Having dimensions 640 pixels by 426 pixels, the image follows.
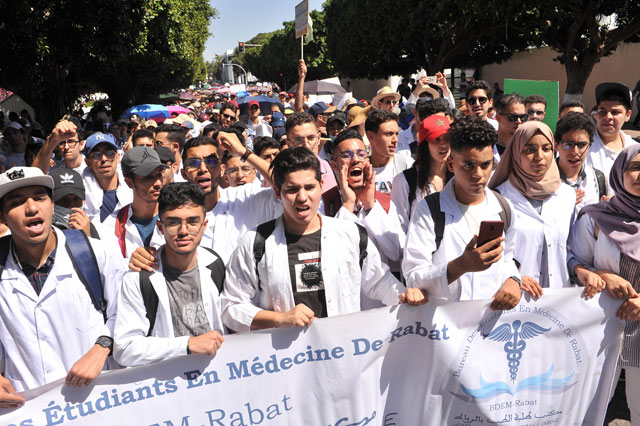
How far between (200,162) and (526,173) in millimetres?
2225

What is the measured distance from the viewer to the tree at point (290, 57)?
1935 inches

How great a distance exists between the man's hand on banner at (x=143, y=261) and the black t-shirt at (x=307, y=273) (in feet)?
2.31

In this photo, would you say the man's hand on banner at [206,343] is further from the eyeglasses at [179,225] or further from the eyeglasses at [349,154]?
the eyeglasses at [349,154]

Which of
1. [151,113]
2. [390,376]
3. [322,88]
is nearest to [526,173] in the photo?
[390,376]

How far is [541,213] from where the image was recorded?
3.29m

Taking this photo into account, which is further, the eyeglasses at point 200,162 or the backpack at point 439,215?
the eyeglasses at point 200,162

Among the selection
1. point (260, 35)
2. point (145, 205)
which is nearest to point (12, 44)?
point (145, 205)

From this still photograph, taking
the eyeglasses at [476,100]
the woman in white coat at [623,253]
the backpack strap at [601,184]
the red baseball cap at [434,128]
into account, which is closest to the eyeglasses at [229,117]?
the eyeglasses at [476,100]

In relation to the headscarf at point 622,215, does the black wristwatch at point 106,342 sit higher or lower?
lower

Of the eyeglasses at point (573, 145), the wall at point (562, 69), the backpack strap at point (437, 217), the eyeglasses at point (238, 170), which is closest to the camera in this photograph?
the backpack strap at point (437, 217)

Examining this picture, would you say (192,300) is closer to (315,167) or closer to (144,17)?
(315,167)

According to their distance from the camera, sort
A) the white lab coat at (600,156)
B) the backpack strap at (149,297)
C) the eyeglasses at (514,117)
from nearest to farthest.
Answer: the backpack strap at (149,297) < the white lab coat at (600,156) < the eyeglasses at (514,117)

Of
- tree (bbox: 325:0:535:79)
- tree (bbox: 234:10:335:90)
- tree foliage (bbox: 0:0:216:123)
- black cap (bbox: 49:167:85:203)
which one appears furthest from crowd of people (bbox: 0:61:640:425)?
tree (bbox: 234:10:335:90)

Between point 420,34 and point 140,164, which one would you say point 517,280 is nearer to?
point 140,164
